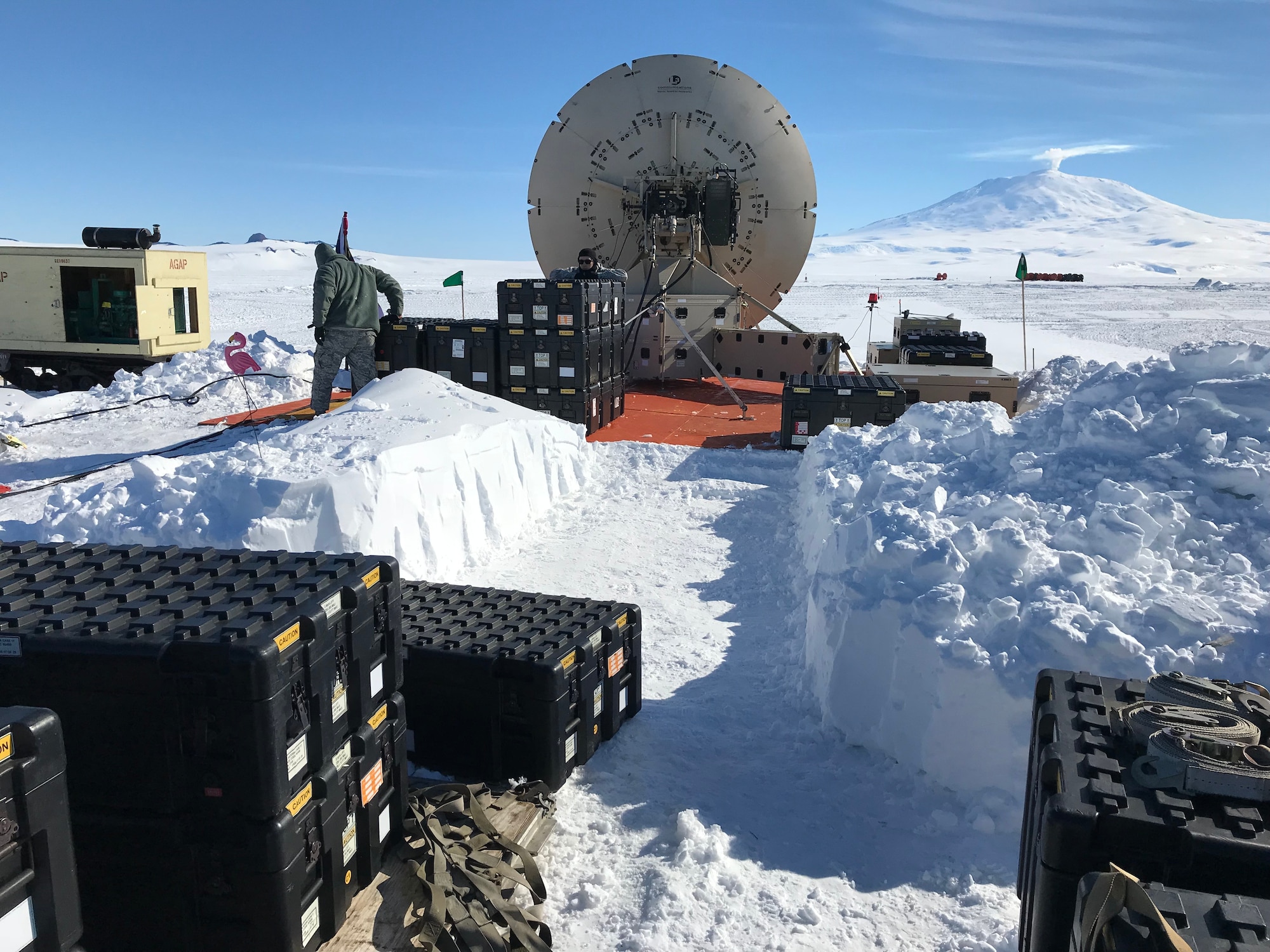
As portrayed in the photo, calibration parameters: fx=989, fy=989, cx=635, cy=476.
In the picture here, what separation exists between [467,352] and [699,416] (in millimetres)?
3061

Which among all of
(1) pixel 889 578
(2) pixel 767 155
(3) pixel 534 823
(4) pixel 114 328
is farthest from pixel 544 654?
(4) pixel 114 328

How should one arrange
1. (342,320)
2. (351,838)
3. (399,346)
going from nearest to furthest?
(351,838) < (342,320) < (399,346)

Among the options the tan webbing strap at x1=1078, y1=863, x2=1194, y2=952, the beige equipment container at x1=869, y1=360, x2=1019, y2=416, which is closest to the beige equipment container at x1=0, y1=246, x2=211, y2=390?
the beige equipment container at x1=869, y1=360, x2=1019, y2=416

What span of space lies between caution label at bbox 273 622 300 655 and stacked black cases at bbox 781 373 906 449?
25.4ft

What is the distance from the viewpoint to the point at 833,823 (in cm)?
398

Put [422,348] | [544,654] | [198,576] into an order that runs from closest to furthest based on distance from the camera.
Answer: [198,576] < [544,654] < [422,348]

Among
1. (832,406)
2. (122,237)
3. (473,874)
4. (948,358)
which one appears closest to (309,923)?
(473,874)

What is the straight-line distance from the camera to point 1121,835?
7.05 feet

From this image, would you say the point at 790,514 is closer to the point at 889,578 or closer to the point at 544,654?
the point at 889,578

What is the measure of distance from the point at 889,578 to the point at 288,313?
115 feet

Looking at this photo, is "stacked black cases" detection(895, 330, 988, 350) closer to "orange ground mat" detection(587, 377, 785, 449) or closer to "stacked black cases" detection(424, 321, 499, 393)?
"orange ground mat" detection(587, 377, 785, 449)

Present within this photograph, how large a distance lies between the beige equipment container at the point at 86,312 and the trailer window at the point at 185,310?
0.07 ft

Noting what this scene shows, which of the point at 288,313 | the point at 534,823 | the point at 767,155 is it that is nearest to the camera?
the point at 534,823

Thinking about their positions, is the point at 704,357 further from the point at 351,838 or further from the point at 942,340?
the point at 351,838
